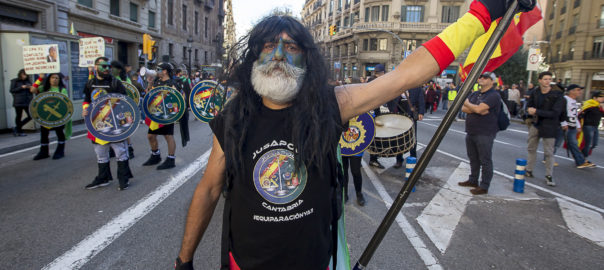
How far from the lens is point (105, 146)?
5.38 m

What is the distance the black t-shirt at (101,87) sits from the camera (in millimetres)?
5605

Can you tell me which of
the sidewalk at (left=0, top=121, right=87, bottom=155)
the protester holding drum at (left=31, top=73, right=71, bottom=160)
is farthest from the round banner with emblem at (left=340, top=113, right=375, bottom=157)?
the sidewalk at (left=0, top=121, right=87, bottom=155)

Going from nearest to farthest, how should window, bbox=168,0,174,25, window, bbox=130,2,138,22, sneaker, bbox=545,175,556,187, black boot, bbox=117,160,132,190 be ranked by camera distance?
black boot, bbox=117,160,132,190 < sneaker, bbox=545,175,556,187 < window, bbox=130,2,138,22 < window, bbox=168,0,174,25

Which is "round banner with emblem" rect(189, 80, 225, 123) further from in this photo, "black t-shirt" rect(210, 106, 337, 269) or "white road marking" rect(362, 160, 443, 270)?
"black t-shirt" rect(210, 106, 337, 269)

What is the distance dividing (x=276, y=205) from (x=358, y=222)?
3.04 metres

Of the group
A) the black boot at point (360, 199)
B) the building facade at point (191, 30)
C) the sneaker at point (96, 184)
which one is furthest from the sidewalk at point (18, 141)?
the building facade at point (191, 30)

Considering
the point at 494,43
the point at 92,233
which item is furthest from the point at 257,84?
the point at 92,233

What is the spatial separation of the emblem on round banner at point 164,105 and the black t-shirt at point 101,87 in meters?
0.72

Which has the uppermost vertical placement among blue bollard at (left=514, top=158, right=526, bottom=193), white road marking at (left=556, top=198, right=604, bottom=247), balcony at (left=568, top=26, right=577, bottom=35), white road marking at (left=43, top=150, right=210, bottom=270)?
balcony at (left=568, top=26, right=577, bottom=35)

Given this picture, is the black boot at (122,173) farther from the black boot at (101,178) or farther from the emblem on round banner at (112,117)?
the emblem on round banner at (112,117)

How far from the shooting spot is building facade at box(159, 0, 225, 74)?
3210 centimetres

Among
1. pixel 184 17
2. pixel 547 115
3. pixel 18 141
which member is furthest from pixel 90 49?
pixel 184 17

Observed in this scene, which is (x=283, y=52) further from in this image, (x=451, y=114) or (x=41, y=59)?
(x=41, y=59)

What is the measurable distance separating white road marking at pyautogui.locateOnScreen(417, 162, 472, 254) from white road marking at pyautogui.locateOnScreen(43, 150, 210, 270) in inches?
134
